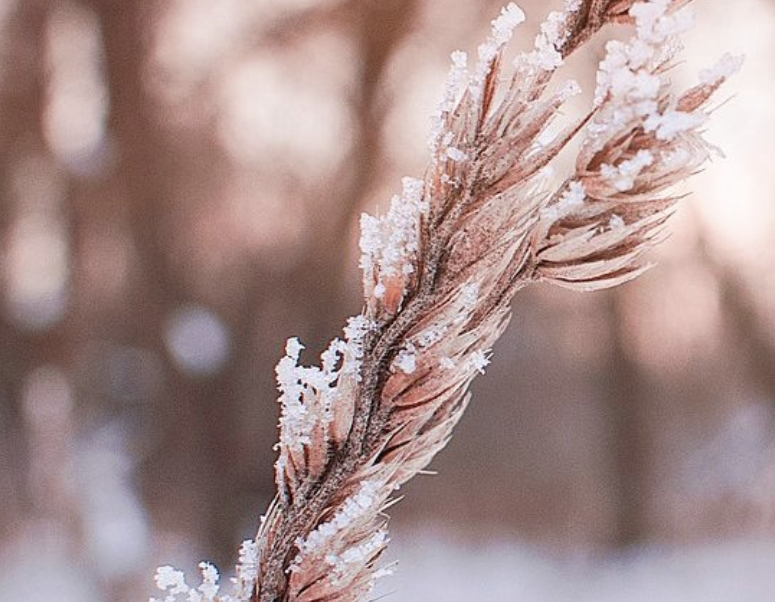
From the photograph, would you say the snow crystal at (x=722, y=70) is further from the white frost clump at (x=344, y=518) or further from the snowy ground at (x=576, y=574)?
the snowy ground at (x=576, y=574)

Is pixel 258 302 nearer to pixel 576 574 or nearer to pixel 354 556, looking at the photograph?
pixel 576 574

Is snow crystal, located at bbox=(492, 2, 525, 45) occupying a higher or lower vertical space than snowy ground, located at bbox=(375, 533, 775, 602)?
lower

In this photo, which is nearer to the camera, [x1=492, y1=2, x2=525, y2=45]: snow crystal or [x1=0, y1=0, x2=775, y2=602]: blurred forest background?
[x1=492, y1=2, x2=525, y2=45]: snow crystal

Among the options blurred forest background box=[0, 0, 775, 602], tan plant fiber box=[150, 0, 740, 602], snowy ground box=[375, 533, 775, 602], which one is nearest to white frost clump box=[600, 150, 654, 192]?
tan plant fiber box=[150, 0, 740, 602]

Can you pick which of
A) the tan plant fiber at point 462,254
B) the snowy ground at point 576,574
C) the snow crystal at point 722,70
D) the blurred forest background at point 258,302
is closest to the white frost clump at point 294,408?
the tan plant fiber at point 462,254

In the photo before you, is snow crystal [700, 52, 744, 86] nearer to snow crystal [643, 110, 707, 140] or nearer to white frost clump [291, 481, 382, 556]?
snow crystal [643, 110, 707, 140]

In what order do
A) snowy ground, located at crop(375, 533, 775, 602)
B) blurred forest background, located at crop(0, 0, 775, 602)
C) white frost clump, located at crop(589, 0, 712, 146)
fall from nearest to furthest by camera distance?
white frost clump, located at crop(589, 0, 712, 146), blurred forest background, located at crop(0, 0, 775, 602), snowy ground, located at crop(375, 533, 775, 602)

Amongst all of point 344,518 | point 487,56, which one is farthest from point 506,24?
point 344,518
